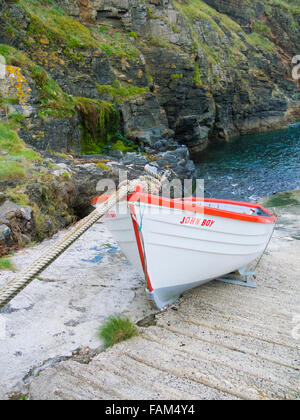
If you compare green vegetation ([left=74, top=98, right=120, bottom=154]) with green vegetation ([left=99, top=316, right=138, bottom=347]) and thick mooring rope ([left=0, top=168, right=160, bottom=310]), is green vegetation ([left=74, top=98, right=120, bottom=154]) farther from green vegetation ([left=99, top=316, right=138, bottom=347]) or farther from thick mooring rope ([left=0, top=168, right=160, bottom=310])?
green vegetation ([left=99, top=316, right=138, bottom=347])

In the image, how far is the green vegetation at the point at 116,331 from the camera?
405 centimetres

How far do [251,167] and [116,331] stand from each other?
21.0 m

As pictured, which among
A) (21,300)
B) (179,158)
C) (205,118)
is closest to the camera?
(21,300)

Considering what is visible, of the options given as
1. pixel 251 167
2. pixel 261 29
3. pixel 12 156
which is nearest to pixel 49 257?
pixel 12 156

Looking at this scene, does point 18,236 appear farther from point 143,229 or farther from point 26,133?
point 26,133

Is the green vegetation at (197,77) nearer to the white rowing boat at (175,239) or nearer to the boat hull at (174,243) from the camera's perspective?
the white rowing boat at (175,239)

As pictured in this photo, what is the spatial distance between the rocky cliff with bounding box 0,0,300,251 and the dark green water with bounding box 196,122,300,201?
2397 mm

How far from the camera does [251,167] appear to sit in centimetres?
2305

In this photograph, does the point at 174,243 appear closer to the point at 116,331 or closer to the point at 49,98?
the point at 116,331

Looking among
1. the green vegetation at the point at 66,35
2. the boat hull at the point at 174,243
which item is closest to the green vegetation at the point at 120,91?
the green vegetation at the point at 66,35

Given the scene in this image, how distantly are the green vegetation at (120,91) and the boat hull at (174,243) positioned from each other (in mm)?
17538

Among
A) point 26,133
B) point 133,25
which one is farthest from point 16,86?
point 133,25
